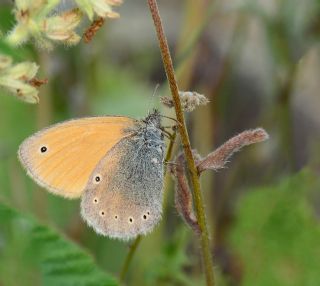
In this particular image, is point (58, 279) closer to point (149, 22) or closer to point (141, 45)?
point (141, 45)

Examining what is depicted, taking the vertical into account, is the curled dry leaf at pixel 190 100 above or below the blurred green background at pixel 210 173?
below

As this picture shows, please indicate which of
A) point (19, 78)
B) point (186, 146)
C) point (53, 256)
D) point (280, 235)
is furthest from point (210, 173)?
point (19, 78)

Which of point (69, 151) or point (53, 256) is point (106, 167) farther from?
point (53, 256)

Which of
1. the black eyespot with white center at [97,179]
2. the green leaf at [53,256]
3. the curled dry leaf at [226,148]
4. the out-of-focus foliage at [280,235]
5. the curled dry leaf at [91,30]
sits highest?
the out-of-focus foliage at [280,235]

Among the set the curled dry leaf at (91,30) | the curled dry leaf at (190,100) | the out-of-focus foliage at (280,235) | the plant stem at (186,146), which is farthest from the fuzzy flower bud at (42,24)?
the out-of-focus foliage at (280,235)

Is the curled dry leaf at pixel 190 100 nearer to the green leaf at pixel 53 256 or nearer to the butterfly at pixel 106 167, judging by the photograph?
the butterfly at pixel 106 167

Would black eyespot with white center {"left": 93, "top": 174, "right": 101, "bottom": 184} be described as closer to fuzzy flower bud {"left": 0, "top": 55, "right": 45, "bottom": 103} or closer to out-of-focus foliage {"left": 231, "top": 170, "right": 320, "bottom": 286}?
fuzzy flower bud {"left": 0, "top": 55, "right": 45, "bottom": 103}

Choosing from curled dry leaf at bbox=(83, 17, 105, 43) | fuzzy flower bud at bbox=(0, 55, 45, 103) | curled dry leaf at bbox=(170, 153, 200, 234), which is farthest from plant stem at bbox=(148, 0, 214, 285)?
fuzzy flower bud at bbox=(0, 55, 45, 103)
